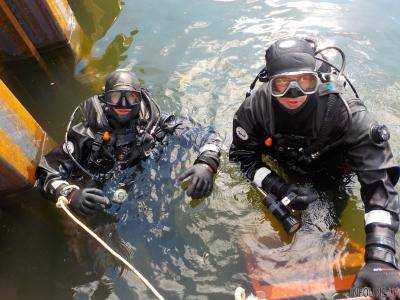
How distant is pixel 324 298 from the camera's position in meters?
3.51

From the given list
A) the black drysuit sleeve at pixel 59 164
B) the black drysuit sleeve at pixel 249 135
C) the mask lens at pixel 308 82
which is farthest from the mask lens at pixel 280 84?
the black drysuit sleeve at pixel 59 164

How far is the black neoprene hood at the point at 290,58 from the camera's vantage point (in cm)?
325

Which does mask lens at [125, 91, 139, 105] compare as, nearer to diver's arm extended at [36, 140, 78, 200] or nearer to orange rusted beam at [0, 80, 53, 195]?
diver's arm extended at [36, 140, 78, 200]

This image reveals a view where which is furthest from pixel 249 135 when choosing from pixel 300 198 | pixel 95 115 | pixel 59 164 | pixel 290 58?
pixel 59 164

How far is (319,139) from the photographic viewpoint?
11.8 ft

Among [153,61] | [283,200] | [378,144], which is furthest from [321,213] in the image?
[153,61]

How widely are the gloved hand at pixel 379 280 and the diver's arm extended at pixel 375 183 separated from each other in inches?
3.5

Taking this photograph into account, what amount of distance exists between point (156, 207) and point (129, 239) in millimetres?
474

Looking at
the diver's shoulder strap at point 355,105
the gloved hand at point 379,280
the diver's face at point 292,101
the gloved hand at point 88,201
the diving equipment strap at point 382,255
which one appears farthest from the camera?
the gloved hand at point 88,201

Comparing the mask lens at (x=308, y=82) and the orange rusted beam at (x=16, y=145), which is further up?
the mask lens at (x=308, y=82)

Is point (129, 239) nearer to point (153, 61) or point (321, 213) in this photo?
point (321, 213)

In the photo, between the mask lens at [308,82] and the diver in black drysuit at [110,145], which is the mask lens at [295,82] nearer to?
the mask lens at [308,82]

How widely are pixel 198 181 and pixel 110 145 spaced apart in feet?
3.70

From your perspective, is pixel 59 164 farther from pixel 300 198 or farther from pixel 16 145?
pixel 300 198
